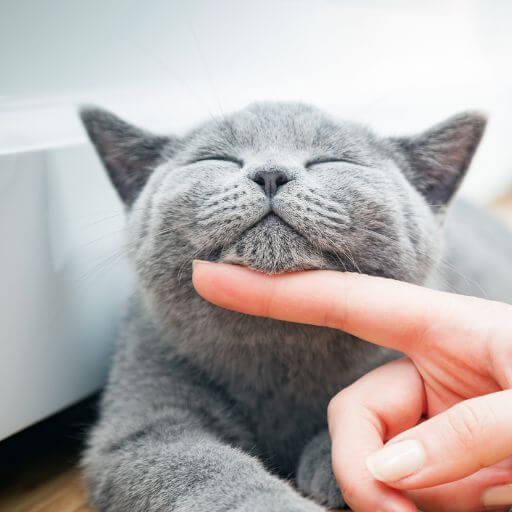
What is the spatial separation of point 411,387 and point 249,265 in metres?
0.25

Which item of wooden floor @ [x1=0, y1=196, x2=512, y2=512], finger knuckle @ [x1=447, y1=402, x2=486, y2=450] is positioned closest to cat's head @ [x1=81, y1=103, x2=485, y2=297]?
finger knuckle @ [x1=447, y1=402, x2=486, y2=450]

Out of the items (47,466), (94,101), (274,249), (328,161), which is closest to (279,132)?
(328,161)

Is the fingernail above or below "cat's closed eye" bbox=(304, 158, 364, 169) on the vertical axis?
below

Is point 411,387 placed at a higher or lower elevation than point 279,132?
lower

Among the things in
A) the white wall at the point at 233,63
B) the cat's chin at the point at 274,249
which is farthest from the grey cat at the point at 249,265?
the white wall at the point at 233,63

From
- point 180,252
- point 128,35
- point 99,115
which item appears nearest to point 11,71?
point 99,115

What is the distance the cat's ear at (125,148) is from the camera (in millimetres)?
941

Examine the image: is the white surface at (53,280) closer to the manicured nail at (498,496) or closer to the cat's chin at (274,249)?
the cat's chin at (274,249)

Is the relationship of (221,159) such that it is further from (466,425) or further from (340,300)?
(466,425)

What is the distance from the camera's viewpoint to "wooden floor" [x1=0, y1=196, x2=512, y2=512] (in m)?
0.89

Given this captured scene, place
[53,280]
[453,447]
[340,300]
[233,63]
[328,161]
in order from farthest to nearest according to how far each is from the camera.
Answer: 1. [233,63]
2. [53,280]
3. [328,161]
4. [340,300]
5. [453,447]

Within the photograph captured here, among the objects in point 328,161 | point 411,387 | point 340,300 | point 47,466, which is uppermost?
point 328,161

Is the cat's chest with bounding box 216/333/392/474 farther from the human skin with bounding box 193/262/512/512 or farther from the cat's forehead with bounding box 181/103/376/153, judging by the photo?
the cat's forehead with bounding box 181/103/376/153

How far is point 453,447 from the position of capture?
0.57 metres
